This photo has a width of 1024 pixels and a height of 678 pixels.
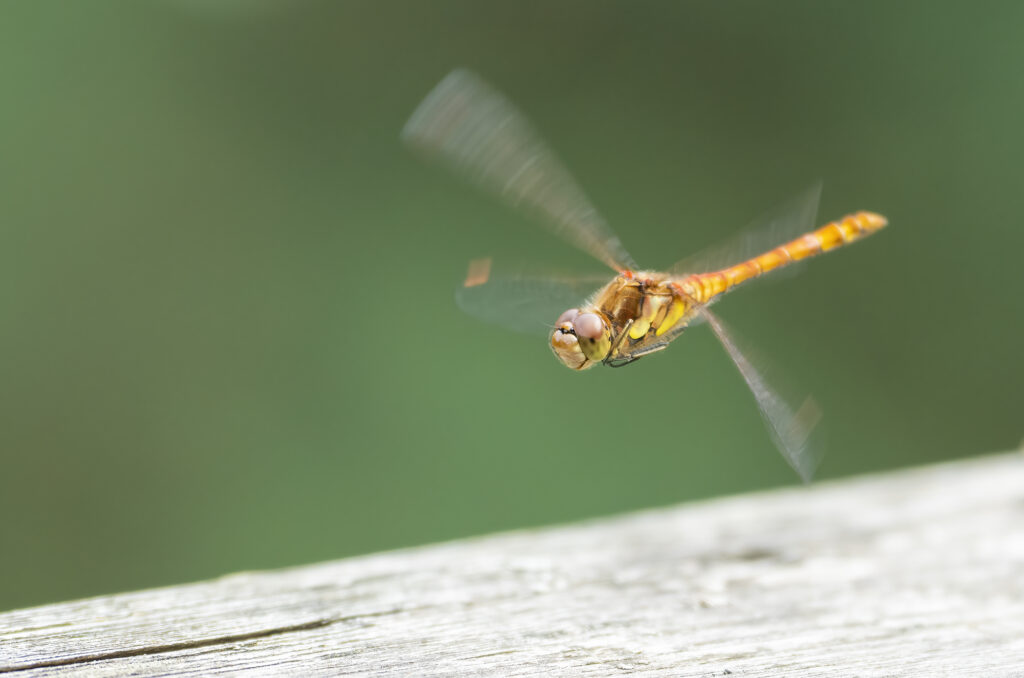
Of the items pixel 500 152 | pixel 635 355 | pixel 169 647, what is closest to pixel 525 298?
pixel 635 355

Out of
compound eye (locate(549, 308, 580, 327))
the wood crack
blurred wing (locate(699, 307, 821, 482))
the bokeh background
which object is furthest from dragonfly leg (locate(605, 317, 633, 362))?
the bokeh background

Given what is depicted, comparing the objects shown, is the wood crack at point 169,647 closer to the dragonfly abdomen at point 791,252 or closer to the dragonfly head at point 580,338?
the dragonfly head at point 580,338

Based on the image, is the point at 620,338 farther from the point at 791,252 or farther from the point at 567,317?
the point at 791,252

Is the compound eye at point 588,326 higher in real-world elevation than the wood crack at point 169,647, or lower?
higher

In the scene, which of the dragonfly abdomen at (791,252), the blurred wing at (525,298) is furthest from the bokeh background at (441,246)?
the blurred wing at (525,298)

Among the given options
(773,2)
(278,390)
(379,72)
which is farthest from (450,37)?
(278,390)

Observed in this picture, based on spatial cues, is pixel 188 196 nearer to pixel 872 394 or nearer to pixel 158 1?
pixel 158 1
